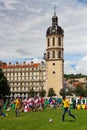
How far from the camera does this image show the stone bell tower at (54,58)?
14538cm

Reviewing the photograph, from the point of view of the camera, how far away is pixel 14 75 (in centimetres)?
18388

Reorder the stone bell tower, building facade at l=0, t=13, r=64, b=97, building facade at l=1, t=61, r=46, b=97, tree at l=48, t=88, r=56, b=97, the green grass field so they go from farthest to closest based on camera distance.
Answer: building facade at l=1, t=61, r=46, b=97, building facade at l=0, t=13, r=64, b=97, the stone bell tower, tree at l=48, t=88, r=56, b=97, the green grass field

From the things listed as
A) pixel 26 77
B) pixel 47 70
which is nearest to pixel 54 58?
pixel 47 70

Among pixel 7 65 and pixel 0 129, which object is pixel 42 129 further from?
pixel 7 65

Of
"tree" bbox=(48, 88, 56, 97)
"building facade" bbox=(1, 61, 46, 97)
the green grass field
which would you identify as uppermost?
"building facade" bbox=(1, 61, 46, 97)

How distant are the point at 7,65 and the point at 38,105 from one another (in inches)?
5766

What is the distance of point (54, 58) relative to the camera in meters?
149

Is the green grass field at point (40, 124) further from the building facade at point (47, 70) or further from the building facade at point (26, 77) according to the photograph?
the building facade at point (26, 77)

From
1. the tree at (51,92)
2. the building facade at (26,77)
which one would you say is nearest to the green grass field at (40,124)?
the tree at (51,92)

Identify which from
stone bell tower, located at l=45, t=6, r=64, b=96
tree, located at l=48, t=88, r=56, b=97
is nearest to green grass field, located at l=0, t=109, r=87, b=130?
tree, located at l=48, t=88, r=56, b=97

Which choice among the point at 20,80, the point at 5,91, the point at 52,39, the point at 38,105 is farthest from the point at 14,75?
the point at 38,105

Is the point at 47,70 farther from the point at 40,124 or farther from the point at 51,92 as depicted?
the point at 40,124

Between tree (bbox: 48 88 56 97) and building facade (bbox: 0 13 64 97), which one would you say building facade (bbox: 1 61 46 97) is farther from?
tree (bbox: 48 88 56 97)

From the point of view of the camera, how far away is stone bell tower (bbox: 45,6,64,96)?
145375 mm
